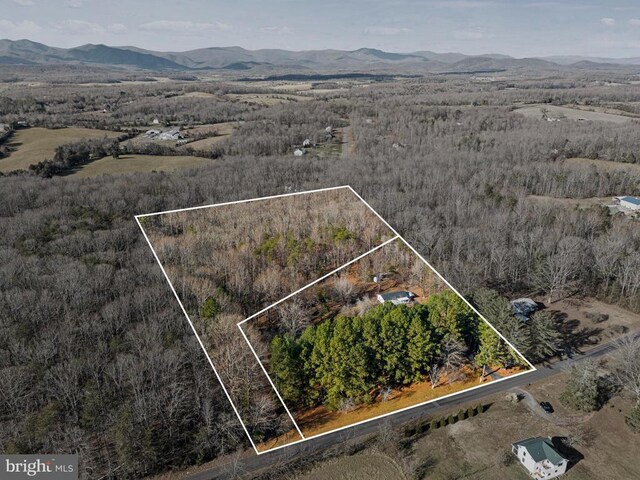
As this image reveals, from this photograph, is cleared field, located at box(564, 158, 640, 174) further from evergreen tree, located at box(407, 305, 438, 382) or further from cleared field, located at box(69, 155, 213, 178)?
evergreen tree, located at box(407, 305, 438, 382)

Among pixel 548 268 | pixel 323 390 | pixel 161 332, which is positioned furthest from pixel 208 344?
pixel 548 268

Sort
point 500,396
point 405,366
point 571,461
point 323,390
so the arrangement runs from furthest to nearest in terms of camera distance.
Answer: point 500,396 < point 571,461 < point 405,366 < point 323,390

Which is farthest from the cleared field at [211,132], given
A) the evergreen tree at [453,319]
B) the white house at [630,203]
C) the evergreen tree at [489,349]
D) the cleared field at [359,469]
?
the evergreen tree at [489,349]

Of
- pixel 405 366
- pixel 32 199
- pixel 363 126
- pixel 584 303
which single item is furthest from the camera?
pixel 363 126

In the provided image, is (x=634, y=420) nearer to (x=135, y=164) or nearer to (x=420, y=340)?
(x=420, y=340)

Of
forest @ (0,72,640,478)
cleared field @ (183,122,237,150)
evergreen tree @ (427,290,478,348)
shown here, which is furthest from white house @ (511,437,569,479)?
cleared field @ (183,122,237,150)

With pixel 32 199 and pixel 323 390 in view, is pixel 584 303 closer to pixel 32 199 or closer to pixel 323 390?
pixel 323 390

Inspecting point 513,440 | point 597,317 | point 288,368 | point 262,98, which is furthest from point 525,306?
point 262,98
